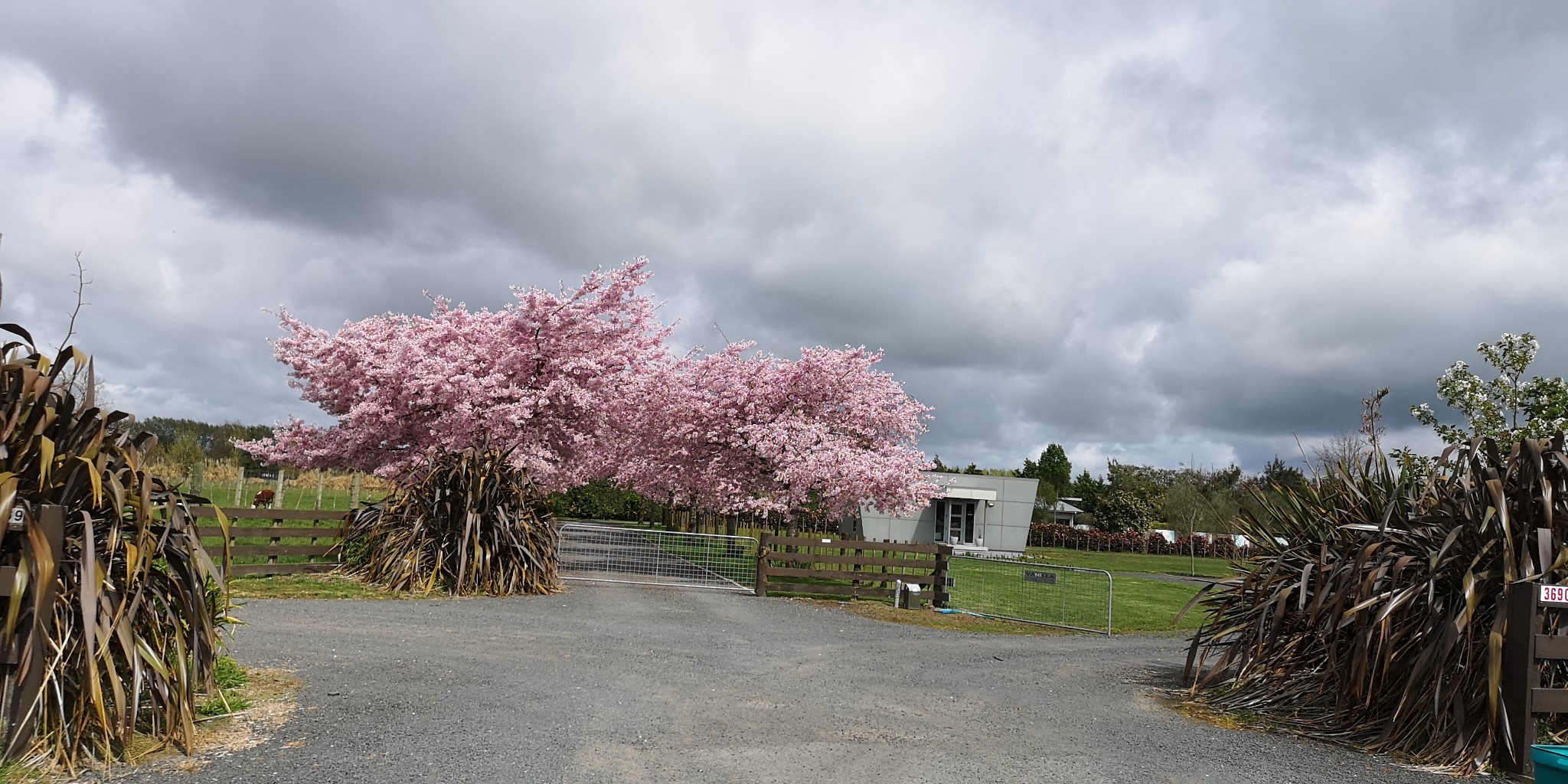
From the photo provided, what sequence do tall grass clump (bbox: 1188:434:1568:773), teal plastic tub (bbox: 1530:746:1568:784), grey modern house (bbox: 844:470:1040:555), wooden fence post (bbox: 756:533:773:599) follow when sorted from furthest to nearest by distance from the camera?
grey modern house (bbox: 844:470:1040:555) < wooden fence post (bbox: 756:533:773:599) < tall grass clump (bbox: 1188:434:1568:773) < teal plastic tub (bbox: 1530:746:1568:784)

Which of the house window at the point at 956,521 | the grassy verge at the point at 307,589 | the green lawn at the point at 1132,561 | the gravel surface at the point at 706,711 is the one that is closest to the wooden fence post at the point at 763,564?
the gravel surface at the point at 706,711

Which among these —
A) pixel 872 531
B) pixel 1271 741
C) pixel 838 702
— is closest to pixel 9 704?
pixel 838 702

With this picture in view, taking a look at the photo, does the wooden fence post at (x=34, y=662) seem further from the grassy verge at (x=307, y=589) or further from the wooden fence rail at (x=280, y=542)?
the wooden fence rail at (x=280, y=542)

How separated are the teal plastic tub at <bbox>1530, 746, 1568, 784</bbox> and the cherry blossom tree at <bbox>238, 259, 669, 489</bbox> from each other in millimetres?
13576

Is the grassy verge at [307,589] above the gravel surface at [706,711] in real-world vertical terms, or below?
below

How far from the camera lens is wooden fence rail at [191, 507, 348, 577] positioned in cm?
1309

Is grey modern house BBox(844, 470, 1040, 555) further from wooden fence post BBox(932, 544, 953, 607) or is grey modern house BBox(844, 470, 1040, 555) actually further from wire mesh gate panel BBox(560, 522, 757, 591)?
wooden fence post BBox(932, 544, 953, 607)

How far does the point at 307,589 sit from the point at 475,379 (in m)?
4.92

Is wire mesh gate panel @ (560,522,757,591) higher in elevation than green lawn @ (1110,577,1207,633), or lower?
higher

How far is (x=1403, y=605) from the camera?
6109mm

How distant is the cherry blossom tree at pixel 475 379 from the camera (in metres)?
15.7

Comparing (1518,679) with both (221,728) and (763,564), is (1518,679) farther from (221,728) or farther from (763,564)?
(763,564)

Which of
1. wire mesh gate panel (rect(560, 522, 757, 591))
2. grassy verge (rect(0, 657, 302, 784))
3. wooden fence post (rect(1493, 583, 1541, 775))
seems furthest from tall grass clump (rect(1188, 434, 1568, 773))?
wire mesh gate panel (rect(560, 522, 757, 591))

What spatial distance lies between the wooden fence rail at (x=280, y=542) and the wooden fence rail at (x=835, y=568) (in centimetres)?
645
